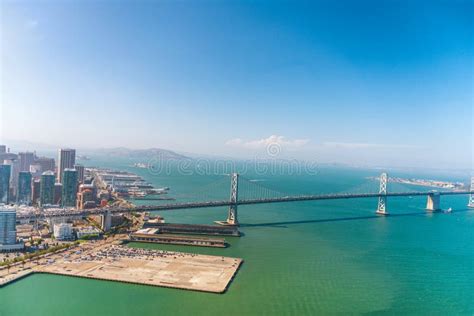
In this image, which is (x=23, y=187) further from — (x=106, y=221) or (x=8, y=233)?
(x=8, y=233)

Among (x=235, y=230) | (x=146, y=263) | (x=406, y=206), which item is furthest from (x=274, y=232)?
(x=406, y=206)

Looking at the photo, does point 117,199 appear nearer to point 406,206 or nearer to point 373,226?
point 373,226

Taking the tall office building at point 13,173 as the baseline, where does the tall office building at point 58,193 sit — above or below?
below

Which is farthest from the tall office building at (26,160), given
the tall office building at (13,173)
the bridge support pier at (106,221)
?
the bridge support pier at (106,221)

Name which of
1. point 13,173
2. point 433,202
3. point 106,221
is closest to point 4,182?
point 13,173

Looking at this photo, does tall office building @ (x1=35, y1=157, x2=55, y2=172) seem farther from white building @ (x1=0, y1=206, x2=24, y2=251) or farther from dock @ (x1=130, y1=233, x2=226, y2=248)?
dock @ (x1=130, y1=233, x2=226, y2=248)

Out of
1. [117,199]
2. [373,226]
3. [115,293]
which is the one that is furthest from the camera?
[117,199]

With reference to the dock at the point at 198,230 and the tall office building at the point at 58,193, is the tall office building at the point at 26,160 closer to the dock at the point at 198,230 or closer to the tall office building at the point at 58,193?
the tall office building at the point at 58,193
